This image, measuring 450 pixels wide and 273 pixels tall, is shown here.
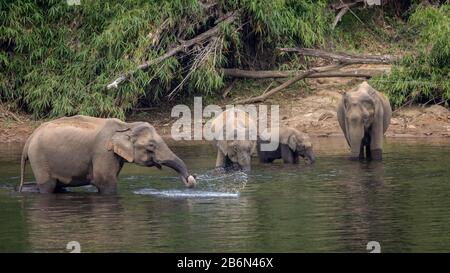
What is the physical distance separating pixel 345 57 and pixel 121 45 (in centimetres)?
467

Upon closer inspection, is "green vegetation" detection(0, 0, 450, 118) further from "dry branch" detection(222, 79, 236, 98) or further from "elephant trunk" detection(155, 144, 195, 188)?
"elephant trunk" detection(155, 144, 195, 188)

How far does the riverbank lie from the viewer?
1077 inches

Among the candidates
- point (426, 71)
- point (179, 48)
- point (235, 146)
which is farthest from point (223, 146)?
point (426, 71)

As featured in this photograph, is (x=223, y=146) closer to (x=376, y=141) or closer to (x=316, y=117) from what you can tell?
(x=376, y=141)

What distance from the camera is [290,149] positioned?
2388 centimetres

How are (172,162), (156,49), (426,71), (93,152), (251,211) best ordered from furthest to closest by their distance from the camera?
(156,49), (426,71), (93,152), (172,162), (251,211)

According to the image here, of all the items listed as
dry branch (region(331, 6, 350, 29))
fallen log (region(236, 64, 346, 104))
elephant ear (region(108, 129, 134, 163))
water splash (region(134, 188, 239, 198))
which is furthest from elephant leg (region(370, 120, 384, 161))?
dry branch (region(331, 6, 350, 29))

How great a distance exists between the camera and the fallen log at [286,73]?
29234 millimetres

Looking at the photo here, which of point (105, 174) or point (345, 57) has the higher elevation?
point (345, 57)

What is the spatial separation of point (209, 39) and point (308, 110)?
8.37 ft

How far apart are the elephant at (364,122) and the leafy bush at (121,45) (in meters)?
4.89

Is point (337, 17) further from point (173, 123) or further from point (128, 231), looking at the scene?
point (128, 231)

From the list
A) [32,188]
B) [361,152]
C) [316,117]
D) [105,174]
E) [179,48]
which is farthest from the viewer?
[179,48]

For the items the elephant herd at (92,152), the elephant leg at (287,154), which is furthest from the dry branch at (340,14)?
the elephant herd at (92,152)
